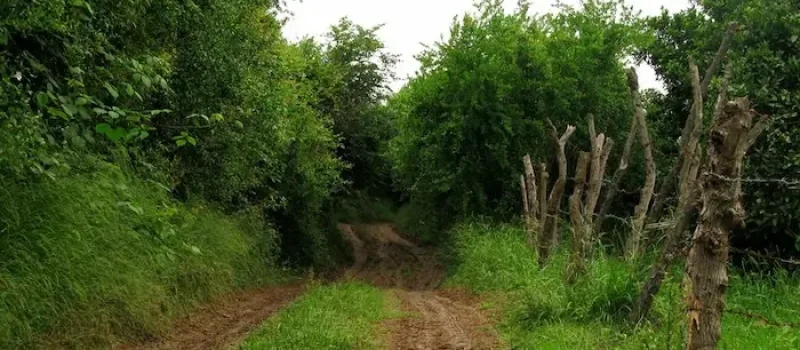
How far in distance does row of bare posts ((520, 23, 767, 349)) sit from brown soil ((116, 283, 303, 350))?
175 inches

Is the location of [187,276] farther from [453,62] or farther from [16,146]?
[453,62]

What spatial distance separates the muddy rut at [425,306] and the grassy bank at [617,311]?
467 mm

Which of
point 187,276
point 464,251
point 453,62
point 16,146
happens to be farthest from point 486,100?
point 16,146

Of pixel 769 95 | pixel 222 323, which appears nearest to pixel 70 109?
pixel 222 323

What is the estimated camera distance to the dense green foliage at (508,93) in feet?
63.3

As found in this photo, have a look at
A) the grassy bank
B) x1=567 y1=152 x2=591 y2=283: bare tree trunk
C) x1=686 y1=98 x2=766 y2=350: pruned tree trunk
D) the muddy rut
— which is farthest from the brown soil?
x1=686 y1=98 x2=766 y2=350: pruned tree trunk

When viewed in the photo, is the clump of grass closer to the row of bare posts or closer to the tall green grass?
the tall green grass

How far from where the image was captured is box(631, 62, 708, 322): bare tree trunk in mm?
6613

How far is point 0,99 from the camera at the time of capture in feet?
13.8

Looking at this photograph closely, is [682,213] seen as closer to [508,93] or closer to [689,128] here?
[689,128]

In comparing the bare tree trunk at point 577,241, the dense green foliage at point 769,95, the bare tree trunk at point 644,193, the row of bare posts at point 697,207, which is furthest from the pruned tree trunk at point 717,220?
the dense green foliage at point 769,95

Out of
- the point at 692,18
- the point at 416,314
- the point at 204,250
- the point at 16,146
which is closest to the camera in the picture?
the point at 16,146

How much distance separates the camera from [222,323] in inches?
391

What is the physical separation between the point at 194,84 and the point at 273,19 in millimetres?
6674
